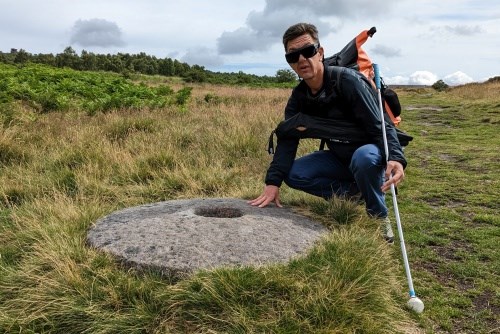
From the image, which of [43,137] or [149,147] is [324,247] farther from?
[43,137]

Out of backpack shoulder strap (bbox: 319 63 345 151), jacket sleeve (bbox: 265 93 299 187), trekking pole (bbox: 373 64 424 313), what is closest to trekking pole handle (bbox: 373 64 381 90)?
trekking pole (bbox: 373 64 424 313)

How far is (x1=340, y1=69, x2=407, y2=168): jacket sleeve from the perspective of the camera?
3811 millimetres

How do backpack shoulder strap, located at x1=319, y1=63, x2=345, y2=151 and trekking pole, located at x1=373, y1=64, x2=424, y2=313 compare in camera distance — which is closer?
trekking pole, located at x1=373, y1=64, x2=424, y2=313

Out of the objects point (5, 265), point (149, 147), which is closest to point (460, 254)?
point (5, 265)

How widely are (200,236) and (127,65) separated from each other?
59588 mm

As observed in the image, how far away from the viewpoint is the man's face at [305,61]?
3.81 m

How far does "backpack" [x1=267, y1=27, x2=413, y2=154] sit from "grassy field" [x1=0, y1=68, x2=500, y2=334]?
688 millimetres

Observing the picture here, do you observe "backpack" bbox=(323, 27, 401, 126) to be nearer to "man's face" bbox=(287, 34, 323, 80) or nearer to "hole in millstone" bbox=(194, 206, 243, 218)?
"man's face" bbox=(287, 34, 323, 80)

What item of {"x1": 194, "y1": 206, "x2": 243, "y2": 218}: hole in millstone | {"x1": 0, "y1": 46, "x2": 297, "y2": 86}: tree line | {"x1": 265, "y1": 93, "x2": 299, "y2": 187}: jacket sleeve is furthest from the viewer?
{"x1": 0, "y1": 46, "x2": 297, "y2": 86}: tree line

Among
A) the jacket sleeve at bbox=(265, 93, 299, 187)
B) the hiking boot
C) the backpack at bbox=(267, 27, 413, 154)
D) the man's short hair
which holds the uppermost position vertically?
the man's short hair

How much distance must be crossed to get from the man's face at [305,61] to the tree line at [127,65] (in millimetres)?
41926

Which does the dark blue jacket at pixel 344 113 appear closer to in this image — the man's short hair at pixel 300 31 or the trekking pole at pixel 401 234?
the trekking pole at pixel 401 234

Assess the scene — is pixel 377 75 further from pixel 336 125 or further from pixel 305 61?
pixel 305 61

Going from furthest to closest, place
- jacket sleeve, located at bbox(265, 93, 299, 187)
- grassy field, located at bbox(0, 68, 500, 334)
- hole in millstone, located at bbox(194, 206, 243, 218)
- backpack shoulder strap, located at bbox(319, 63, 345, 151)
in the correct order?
jacket sleeve, located at bbox(265, 93, 299, 187) → hole in millstone, located at bbox(194, 206, 243, 218) → backpack shoulder strap, located at bbox(319, 63, 345, 151) → grassy field, located at bbox(0, 68, 500, 334)
